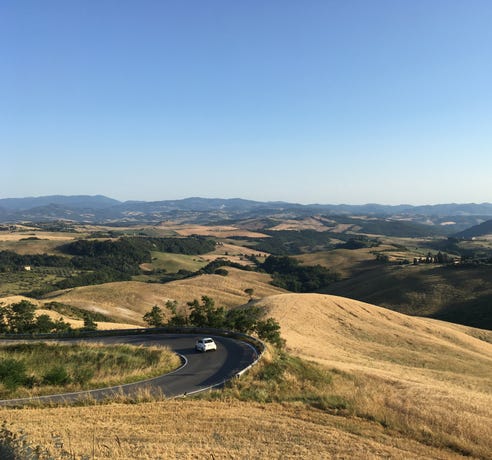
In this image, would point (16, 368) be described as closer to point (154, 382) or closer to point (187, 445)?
point (154, 382)

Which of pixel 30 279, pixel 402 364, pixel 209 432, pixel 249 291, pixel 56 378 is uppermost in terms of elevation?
pixel 209 432

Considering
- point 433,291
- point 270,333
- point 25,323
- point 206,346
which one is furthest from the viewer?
point 433,291

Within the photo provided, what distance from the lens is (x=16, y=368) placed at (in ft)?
82.8

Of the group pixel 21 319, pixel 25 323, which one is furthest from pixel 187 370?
pixel 21 319

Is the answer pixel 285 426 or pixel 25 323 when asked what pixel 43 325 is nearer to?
pixel 25 323

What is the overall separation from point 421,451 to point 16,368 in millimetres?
23436

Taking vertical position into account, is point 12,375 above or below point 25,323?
above

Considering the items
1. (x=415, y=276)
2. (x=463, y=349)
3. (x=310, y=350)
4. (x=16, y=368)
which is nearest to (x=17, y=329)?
(x=16, y=368)

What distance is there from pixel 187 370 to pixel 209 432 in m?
12.6

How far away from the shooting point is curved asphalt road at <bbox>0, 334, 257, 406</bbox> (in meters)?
22.7

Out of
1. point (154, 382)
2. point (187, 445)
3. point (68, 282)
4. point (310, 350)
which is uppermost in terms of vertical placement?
point (187, 445)

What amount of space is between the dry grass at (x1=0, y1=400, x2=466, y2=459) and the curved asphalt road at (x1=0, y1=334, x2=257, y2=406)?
9.30 feet

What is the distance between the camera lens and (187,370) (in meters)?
29.0

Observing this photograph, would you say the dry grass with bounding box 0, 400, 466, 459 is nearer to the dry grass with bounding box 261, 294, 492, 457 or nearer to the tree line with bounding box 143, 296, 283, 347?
the dry grass with bounding box 261, 294, 492, 457
